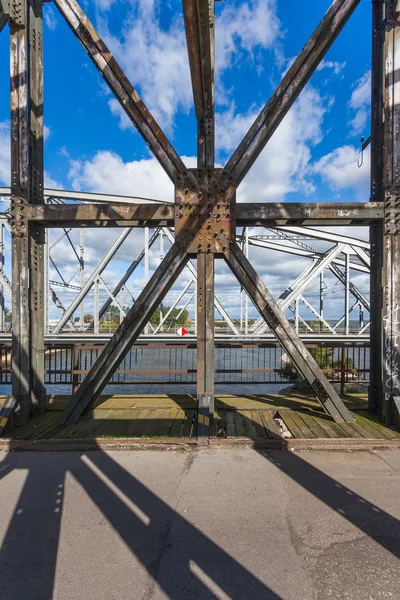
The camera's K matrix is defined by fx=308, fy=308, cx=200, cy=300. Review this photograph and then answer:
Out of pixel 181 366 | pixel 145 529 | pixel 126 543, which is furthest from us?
pixel 181 366

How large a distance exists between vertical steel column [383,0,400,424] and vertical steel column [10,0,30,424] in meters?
6.34

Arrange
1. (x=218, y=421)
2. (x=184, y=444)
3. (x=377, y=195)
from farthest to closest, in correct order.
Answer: (x=377, y=195) < (x=218, y=421) < (x=184, y=444)

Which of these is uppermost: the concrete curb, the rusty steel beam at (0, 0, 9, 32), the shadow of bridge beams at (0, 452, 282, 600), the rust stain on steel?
the rusty steel beam at (0, 0, 9, 32)

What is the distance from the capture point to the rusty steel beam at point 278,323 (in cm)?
524

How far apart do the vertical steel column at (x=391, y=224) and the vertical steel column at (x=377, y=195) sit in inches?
4.0

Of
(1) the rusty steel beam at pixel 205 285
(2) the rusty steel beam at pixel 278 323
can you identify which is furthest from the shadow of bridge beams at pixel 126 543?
(2) the rusty steel beam at pixel 278 323

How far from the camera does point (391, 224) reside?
5.33 metres

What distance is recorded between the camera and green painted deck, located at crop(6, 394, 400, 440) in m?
4.90

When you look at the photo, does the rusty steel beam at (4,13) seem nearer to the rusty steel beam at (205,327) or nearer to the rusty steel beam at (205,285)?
the rusty steel beam at (205,285)

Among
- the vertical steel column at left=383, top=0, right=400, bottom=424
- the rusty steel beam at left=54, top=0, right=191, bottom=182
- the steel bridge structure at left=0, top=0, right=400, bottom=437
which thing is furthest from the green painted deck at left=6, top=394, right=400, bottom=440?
the rusty steel beam at left=54, top=0, right=191, bottom=182

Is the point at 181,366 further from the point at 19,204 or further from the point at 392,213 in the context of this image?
the point at 392,213

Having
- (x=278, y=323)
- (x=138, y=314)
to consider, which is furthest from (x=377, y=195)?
(x=138, y=314)

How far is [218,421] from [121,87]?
6.06 m

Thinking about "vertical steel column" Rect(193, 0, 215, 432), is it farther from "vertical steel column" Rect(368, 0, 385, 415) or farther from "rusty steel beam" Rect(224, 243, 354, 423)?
"vertical steel column" Rect(368, 0, 385, 415)
